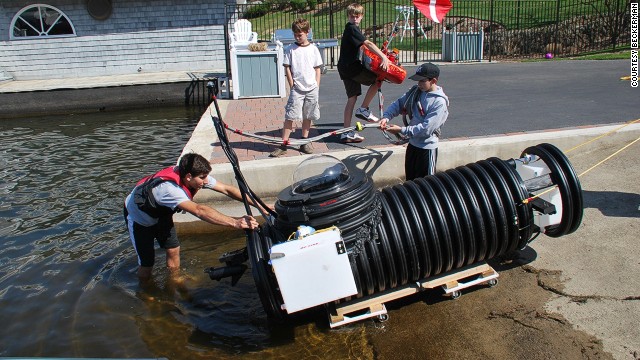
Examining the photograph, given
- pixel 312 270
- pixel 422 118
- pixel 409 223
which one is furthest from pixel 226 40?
pixel 312 270

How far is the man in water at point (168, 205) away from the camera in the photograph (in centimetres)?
478

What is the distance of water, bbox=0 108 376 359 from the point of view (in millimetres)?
4738

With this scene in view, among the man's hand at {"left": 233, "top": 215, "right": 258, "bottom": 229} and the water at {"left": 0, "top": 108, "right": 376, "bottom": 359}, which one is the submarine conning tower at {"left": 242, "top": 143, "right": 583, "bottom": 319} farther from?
the water at {"left": 0, "top": 108, "right": 376, "bottom": 359}

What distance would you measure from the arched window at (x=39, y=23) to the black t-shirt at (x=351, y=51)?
12720 millimetres

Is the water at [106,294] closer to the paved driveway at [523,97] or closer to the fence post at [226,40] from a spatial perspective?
the paved driveway at [523,97]

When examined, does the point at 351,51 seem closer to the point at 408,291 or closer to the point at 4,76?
the point at 408,291

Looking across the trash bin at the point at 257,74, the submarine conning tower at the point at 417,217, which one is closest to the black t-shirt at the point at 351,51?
the submarine conning tower at the point at 417,217

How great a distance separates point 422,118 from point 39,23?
15.8 meters

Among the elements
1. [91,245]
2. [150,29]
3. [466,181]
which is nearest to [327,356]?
[466,181]

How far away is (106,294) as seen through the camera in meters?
5.66

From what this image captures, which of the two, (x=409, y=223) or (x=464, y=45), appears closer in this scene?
(x=409, y=223)

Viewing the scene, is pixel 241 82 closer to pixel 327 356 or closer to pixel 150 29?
pixel 150 29

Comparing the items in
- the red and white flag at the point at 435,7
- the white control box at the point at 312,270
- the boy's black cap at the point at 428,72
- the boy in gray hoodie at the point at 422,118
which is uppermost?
the red and white flag at the point at 435,7

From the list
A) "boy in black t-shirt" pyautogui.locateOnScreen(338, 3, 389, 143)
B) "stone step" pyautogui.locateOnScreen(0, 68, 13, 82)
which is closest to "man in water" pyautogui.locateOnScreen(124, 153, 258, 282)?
"boy in black t-shirt" pyautogui.locateOnScreen(338, 3, 389, 143)
